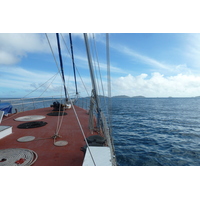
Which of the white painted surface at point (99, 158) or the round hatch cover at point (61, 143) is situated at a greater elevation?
the white painted surface at point (99, 158)

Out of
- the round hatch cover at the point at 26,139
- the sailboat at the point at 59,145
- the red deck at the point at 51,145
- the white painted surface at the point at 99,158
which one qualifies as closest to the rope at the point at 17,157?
the sailboat at the point at 59,145

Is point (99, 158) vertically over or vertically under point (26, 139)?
over

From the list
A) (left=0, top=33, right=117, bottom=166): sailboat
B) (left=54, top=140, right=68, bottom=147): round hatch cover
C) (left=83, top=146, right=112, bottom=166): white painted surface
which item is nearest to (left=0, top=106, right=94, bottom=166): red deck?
(left=0, top=33, right=117, bottom=166): sailboat

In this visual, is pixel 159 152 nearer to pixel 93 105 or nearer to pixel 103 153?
pixel 93 105

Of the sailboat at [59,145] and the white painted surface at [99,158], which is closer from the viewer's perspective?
the white painted surface at [99,158]

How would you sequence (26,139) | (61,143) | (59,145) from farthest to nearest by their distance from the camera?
(26,139) < (61,143) < (59,145)

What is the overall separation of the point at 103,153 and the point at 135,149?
813 cm

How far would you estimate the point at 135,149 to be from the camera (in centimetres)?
1057

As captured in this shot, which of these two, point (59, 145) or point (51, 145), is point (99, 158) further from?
point (51, 145)

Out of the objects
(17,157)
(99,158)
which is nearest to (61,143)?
(17,157)

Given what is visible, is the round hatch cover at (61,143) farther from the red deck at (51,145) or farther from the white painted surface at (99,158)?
the white painted surface at (99,158)

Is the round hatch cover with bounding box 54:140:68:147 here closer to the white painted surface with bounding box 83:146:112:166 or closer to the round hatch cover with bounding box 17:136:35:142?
the round hatch cover with bounding box 17:136:35:142

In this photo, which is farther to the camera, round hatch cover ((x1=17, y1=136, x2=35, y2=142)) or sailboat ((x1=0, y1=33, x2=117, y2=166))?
round hatch cover ((x1=17, y1=136, x2=35, y2=142))

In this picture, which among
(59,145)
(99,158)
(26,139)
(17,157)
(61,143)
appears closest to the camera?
(99,158)
